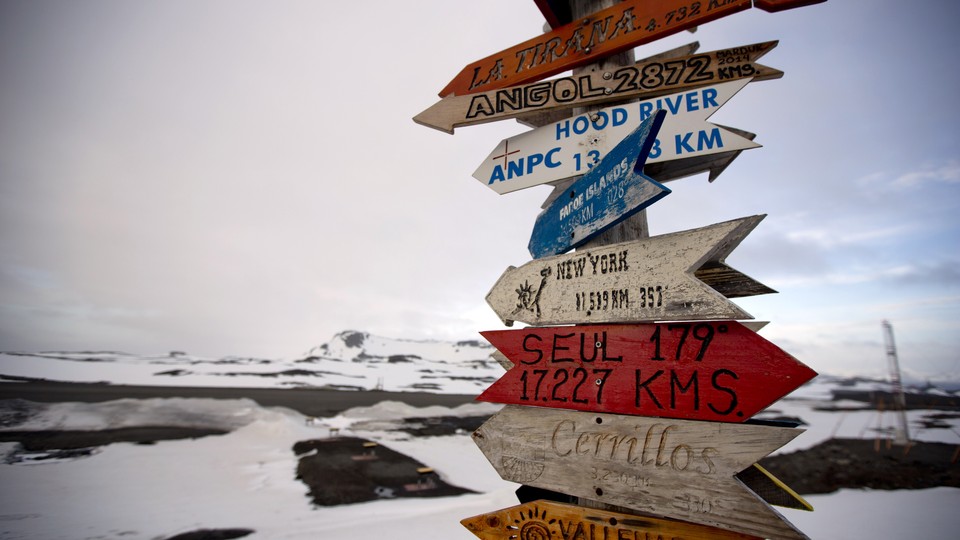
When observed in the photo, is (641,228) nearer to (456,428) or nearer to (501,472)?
(501,472)

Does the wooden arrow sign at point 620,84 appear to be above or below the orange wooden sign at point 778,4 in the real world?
A: below

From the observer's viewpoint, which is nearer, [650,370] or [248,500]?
[650,370]

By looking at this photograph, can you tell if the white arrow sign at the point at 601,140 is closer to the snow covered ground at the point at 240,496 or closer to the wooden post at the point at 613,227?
the wooden post at the point at 613,227

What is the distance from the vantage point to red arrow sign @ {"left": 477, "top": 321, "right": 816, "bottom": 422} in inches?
56.2

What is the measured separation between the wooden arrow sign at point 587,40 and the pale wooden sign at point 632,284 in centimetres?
133

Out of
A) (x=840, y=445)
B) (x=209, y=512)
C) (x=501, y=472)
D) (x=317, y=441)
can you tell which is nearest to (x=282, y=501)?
(x=209, y=512)

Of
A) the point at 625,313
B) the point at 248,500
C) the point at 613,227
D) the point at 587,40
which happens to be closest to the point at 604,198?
the point at 613,227

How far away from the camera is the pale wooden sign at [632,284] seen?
1.51 m

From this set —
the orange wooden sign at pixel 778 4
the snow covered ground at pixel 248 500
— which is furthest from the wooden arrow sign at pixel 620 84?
the snow covered ground at pixel 248 500

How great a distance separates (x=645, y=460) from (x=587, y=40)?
2.34 m

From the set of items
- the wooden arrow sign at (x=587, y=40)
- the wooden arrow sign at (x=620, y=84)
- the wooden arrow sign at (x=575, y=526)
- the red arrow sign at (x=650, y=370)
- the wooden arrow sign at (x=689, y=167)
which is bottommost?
the wooden arrow sign at (x=575, y=526)

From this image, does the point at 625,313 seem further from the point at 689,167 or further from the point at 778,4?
the point at 778,4

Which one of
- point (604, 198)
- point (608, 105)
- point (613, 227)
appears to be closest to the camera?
point (604, 198)

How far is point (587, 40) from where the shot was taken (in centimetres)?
246
